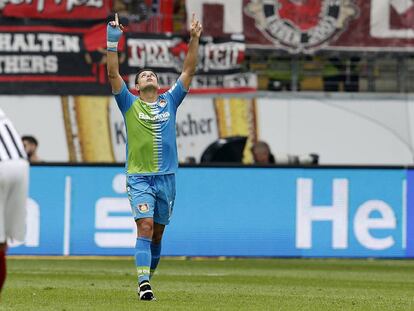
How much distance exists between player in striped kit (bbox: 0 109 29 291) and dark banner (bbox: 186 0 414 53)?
58.9 feet

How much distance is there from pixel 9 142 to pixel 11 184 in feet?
0.86

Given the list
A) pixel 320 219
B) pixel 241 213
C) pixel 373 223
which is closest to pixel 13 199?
pixel 241 213

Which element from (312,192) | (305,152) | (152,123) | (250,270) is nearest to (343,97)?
(305,152)

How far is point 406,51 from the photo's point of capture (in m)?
26.8

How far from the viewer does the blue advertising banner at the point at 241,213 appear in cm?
1961

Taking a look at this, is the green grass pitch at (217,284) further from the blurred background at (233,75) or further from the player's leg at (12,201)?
the blurred background at (233,75)

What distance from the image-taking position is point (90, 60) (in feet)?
84.9

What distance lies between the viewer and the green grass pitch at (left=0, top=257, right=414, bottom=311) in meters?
11.5

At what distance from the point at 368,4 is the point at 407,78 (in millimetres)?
1681

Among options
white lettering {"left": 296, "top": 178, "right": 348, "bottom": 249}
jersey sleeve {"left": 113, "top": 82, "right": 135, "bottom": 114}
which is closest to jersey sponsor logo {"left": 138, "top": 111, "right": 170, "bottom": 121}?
jersey sleeve {"left": 113, "top": 82, "right": 135, "bottom": 114}

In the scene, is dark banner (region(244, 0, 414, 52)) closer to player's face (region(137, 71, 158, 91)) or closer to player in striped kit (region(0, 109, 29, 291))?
player's face (region(137, 71, 158, 91))

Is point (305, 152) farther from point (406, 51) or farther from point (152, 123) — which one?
point (152, 123)

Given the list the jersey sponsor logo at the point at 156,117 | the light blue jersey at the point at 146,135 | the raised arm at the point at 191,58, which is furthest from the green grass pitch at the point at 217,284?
the raised arm at the point at 191,58

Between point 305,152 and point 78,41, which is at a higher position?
point 78,41
